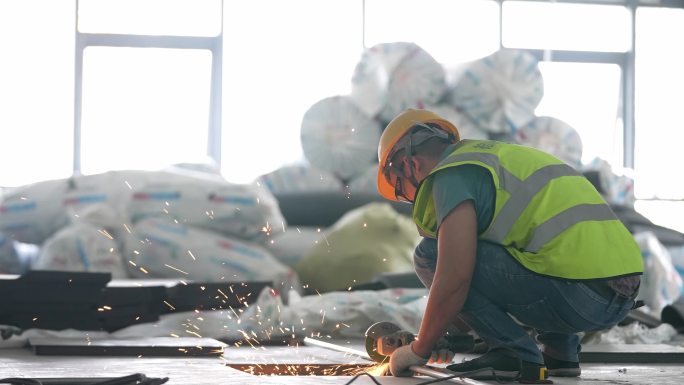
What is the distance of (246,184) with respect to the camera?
4.85 metres

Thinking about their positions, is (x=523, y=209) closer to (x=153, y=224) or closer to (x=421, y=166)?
(x=421, y=166)

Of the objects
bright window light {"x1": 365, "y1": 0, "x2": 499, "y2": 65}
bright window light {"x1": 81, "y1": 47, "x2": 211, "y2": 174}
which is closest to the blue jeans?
bright window light {"x1": 81, "y1": 47, "x2": 211, "y2": 174}

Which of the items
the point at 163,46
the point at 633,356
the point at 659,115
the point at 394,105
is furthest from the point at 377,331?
the point at 659,115

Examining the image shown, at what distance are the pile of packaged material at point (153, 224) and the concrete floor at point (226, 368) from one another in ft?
4.18

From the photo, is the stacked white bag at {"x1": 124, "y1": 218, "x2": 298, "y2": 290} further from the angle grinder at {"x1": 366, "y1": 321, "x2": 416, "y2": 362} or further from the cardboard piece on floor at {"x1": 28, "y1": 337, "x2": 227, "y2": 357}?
the angle grinder at {"x1": 366, "y1": 321, "x2": 416, "y2": 362}

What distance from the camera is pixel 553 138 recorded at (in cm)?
583

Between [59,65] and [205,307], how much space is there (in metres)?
3.25

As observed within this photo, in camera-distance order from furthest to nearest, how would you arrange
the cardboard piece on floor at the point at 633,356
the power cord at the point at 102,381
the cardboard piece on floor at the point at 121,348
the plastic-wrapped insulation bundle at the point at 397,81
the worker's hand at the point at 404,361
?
1. the plastic-wrapped insulation bundle at the point at 397,81
2. the cardboard piece on floor at the point at 633,356
3. the cardboard piece on floor at the point at 121,348
4. the worker's hand at the point at 404,361
5. the power cord at the point at 102,381

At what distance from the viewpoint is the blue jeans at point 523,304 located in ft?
7.48

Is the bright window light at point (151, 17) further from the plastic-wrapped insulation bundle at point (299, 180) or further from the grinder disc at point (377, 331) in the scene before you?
the grinder disc at point (377, 331)

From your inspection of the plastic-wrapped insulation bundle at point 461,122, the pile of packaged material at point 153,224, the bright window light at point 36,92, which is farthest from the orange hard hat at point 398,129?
the bright window light at point 36,92

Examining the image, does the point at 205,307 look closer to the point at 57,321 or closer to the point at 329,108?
the point at 57,321

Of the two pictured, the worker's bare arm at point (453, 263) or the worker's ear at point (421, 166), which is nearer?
the worker's bare arm at point (453, 263)

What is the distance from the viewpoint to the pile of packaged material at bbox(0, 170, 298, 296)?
4453mm
